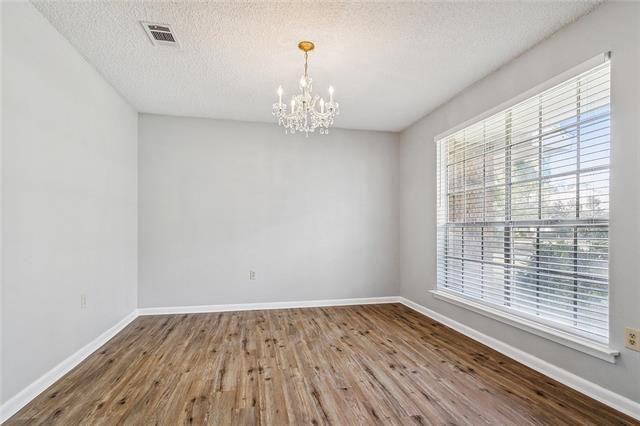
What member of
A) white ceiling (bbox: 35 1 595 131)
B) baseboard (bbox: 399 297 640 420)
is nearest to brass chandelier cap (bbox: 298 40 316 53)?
white ceiling (bbox: 35 1 595 131)

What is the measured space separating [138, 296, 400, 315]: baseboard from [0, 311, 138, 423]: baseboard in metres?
0.73

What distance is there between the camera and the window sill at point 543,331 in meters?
1.94

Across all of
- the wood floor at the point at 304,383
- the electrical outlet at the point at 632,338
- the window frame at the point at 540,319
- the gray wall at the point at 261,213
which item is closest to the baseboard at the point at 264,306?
the gray wall at the point at 261,213

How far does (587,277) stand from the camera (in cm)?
208

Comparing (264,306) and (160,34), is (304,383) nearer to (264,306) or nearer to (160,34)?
(264,306)

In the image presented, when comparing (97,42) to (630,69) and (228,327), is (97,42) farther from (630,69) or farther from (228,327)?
(630,69)

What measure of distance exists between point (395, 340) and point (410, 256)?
1.57 metres

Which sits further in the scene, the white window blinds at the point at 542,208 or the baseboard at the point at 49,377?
the white window blinds at the point at 542,208

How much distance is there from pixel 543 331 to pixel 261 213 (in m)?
3.27

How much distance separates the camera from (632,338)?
71.1 inches

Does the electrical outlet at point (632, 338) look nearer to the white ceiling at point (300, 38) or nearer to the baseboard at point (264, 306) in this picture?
the white ceiling at point (300, 38)

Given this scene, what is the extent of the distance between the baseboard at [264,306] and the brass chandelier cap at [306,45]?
314 centimetres

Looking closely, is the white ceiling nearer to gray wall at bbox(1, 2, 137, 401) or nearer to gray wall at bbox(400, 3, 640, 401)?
gray wall at bbox(400, 3, 640, 401)

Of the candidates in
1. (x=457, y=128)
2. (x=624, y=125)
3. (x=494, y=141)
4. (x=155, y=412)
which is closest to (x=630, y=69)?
(x=624, y=125)
